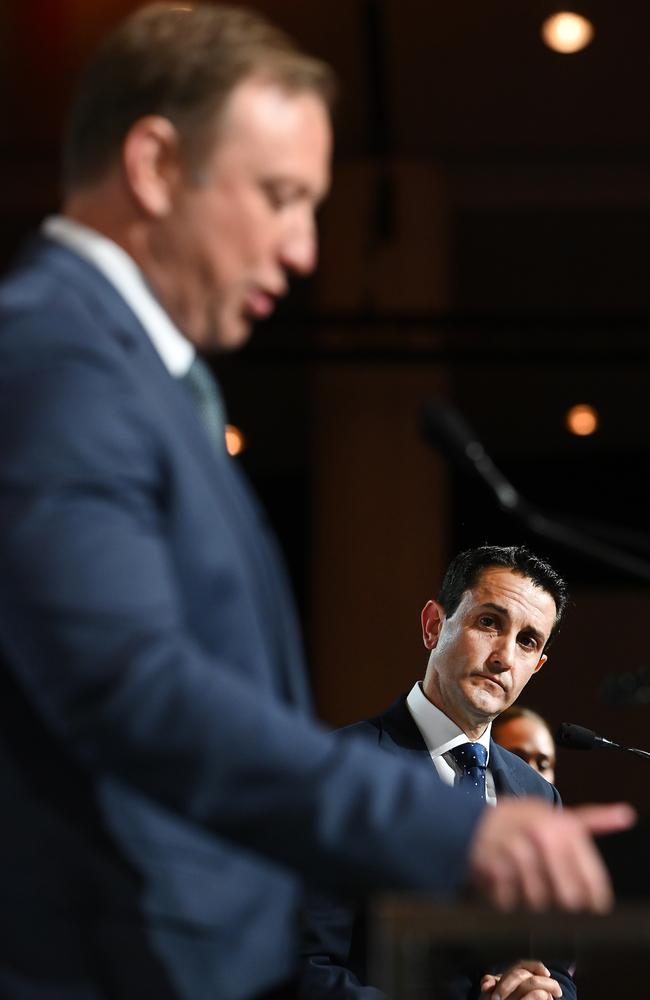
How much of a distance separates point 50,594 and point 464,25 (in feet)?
20.1

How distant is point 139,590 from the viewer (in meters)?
1.12

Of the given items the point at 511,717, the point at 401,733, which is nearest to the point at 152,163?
the point at 401,733

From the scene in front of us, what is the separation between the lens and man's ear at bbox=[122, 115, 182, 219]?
1.31m

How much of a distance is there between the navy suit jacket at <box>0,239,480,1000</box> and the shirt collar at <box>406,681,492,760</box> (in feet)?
5.05

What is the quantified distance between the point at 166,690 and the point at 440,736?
1687 mm

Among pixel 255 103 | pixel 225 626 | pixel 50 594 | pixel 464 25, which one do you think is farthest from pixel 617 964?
pixel 464 25

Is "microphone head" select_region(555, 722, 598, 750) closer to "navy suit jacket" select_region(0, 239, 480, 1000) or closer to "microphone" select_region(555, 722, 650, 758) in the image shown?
"microphone" select_region(555, 722, 650, 758)

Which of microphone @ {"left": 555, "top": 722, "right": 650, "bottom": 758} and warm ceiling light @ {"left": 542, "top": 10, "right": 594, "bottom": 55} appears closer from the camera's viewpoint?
microphone @ {"left": 555, "top": 722, "right": 650, "bottom": 758}

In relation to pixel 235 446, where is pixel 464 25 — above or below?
above

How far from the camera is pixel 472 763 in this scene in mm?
2734

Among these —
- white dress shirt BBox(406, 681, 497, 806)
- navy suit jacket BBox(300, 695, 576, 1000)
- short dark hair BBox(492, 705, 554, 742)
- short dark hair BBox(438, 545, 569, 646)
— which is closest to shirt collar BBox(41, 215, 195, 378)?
navy suit jacket BBox(300, 695, 576, 1000)

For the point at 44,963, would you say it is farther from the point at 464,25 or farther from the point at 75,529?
the point at 464,25

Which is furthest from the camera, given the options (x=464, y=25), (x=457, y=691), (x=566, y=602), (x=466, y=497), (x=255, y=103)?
(x=466, y=497)

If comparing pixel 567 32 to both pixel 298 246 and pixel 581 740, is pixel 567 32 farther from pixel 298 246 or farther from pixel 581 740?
pixel 298 246
